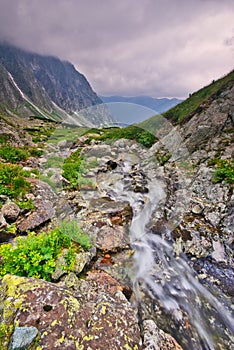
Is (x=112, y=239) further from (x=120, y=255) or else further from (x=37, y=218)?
(x=37, y=218)

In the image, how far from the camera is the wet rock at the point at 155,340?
4.18 metres

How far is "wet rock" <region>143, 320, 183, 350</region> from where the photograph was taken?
4184mm

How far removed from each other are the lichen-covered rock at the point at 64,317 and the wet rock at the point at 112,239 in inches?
123

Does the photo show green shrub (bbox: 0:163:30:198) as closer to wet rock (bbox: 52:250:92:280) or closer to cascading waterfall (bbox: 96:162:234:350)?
wet rock (bbox: 52:250:92:280)

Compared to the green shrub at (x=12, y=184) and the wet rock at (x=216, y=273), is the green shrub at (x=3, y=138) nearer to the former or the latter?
the green shrub at (x=12, y=184)

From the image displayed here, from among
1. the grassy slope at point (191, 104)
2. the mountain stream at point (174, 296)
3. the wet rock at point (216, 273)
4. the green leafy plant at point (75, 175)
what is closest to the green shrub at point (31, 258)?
the mountain stream at point (174, 296)

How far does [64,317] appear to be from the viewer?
3834 mm

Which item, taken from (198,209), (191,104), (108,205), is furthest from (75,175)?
(191,104)

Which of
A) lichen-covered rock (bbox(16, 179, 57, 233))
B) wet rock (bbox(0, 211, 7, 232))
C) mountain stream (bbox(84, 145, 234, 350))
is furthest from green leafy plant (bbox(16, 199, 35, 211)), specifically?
mountain stream (bbox(84, 145, 234, 350))

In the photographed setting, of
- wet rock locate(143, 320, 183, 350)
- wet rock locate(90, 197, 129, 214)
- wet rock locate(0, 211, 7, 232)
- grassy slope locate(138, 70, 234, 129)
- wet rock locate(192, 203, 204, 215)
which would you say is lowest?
wet rock locate(0, 211, 7, 232)

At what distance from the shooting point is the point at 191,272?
23.9 feet

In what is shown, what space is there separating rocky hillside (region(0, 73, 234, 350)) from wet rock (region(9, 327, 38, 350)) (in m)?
0.02

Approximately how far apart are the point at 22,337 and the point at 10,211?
17.1 ft

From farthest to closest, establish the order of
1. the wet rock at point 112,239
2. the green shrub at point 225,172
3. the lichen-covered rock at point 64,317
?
the green shrub at point 225,172 → the wet rock at point 112,239 → the lichen-covered rock at point 64,317
